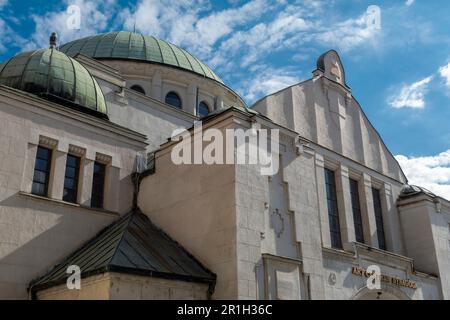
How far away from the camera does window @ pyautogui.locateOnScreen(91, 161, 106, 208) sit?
763 inches

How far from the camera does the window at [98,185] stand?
19.4 m

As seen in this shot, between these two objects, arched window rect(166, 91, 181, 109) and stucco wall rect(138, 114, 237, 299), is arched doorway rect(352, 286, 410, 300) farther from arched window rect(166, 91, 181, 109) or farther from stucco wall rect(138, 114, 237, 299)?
arched window rect(166, 91, 181, 109)

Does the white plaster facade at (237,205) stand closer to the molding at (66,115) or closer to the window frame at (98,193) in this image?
the molding at (66,115)

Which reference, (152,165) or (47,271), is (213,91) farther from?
(47,271)

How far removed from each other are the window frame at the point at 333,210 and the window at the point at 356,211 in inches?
50.6

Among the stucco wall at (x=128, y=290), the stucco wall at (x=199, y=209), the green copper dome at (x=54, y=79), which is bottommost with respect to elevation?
the stucco wall at (x=128, y=290)

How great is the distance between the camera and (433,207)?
2514cm

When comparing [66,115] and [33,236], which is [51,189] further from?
[66,115]

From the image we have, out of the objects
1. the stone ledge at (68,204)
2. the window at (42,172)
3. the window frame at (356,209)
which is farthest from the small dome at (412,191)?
the window at (42,172)

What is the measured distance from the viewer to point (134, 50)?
104 ft

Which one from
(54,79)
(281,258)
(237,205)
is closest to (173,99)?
(54,79)

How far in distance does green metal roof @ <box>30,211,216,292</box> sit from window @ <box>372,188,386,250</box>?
33.4 ft

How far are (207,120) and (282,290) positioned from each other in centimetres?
614

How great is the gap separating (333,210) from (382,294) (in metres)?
3.71
